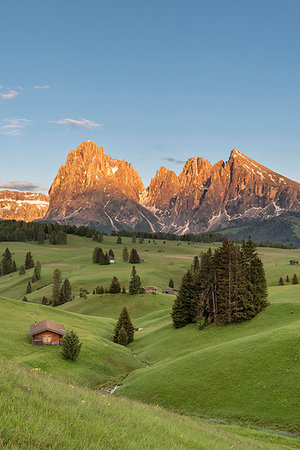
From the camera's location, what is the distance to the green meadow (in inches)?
319

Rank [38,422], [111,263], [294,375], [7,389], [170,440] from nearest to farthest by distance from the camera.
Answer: [38,422]
[7,389]
[170,440]
[294,375]
[111,263]

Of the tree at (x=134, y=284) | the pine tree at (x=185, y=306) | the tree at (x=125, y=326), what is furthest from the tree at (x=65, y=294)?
the pine tree at (x=185, y=306)

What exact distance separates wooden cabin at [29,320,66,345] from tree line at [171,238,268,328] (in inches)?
1022

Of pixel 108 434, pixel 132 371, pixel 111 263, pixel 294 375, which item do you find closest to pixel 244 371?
pixel 294 375

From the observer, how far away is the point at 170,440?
9.30 metres

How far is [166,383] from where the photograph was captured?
4009 cm

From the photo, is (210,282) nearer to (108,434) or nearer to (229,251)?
(229,251)

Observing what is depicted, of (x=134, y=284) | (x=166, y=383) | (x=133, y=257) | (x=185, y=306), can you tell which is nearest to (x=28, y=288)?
(x=134, y=284)

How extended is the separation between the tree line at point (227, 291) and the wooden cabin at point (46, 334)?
26.0 m

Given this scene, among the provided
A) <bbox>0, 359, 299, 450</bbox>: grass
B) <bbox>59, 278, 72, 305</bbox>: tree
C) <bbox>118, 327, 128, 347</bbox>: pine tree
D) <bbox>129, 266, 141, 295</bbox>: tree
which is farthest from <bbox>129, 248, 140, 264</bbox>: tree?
<bbox>0, 359, 299, 450</bbox>: grass

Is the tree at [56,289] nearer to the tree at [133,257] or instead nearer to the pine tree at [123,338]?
the pine tree at [123,338]

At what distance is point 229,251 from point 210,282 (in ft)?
24.8

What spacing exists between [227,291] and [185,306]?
11.9 meters

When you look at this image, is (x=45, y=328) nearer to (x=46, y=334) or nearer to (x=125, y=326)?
A: (x=46, y=334)
